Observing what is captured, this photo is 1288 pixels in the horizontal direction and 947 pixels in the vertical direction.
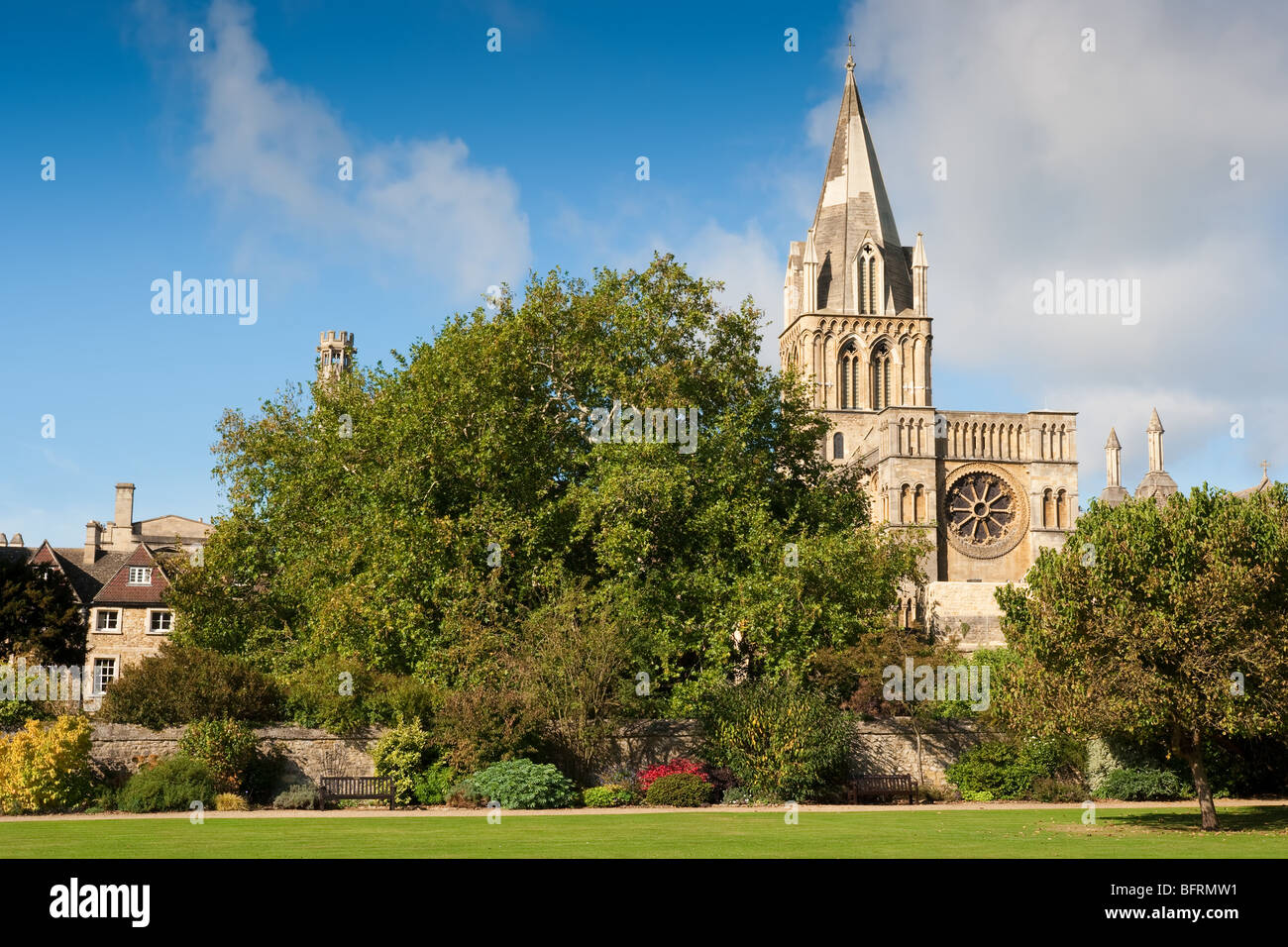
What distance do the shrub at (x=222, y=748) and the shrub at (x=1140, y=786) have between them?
1989cm

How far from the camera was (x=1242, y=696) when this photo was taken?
22359 millimetres

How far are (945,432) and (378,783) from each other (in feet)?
192

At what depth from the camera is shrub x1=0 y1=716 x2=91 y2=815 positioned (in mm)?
26453

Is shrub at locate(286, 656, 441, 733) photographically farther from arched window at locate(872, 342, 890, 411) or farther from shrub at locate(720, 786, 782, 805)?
arched window at locate(872, 342, 890, 411)

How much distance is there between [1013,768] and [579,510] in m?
12.7

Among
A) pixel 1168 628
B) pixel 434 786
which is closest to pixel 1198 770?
pixel 1168 628

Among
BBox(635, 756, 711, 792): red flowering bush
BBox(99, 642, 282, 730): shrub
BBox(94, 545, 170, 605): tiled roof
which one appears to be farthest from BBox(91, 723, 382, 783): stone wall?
BBox(94, 545, 170, 605): tiled roof

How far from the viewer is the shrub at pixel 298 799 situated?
2803cm

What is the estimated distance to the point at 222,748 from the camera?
94.0 feet

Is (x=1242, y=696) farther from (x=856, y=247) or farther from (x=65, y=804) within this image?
(x=856, y=247)

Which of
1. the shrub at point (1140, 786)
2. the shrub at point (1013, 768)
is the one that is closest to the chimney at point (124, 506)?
the shrub at point (1013, 768)

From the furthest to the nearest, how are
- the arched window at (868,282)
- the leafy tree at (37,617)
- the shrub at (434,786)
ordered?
the arched window at (868,282)
the leafy tree at (37,617)
the shrub at (434,786)

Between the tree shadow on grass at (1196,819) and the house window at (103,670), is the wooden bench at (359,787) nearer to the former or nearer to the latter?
the tree shadow on grass at (1196,819)
